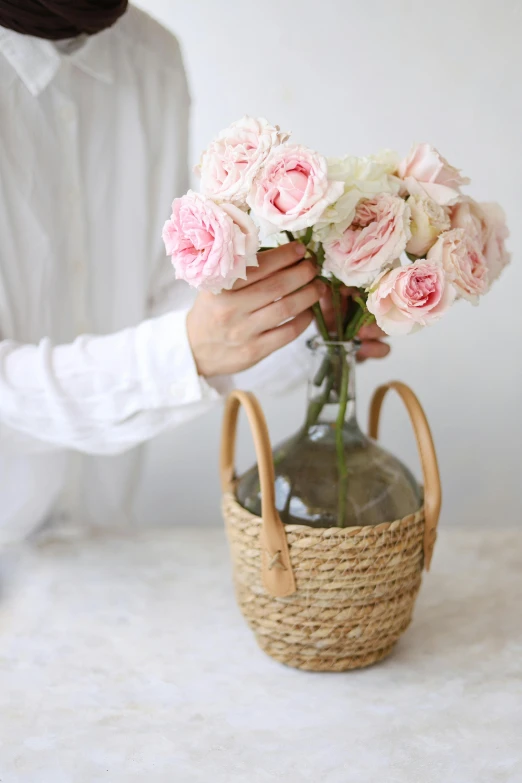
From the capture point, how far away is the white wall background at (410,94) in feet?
4.45

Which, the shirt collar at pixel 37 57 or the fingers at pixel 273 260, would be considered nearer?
the fingers at pixel 273 260

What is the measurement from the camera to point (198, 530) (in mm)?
1188

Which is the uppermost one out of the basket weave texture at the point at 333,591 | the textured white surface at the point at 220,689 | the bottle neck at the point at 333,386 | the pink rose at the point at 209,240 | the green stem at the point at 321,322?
the pink rose at the point at 209,240

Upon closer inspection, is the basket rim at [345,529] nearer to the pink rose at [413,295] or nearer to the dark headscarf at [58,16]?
the pink rose at [413,295]

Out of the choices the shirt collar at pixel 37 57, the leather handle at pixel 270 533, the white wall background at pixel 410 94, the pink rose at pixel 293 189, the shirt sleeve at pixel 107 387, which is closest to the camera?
the pink rose at pixel 293 189

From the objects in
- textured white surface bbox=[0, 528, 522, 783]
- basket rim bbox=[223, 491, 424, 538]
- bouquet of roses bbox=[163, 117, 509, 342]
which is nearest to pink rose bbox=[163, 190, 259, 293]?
bouquet of roses bbox=[163, 117, 509, 342]

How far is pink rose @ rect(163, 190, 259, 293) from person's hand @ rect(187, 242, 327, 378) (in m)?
0.07

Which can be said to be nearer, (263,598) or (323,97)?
(263,598)

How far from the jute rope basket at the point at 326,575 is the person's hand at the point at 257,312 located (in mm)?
53

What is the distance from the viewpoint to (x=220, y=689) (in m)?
0.76

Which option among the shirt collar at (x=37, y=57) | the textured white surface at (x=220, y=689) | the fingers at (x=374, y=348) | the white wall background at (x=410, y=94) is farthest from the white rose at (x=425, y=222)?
the white wall background at (x=410, y=94)

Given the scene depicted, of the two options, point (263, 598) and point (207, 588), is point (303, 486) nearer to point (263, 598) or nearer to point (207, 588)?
point (263, 598)

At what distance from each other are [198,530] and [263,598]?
Answer: 0.43 m

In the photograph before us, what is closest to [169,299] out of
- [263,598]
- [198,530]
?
[198,530]
